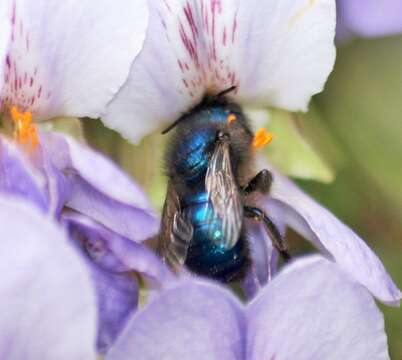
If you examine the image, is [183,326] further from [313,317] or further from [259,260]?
[259,260]

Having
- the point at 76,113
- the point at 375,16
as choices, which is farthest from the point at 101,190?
the point at 375,16

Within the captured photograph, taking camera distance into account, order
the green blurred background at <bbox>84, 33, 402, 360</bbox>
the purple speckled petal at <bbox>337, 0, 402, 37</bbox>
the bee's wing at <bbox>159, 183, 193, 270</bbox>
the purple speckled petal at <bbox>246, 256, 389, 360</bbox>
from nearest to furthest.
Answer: the purple speckled petal at <bbox>246, 256, 389, 360</bbox> < the bee's wing at <bbox>159, 183, 193, 270</bbox> < the purple speckled petal at <bbox>337, 0, 402, 37</bbox> < the green blurred background at <bbox>84, 33, 402, 360</bbox>

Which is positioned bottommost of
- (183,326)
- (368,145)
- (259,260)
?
(368,145)

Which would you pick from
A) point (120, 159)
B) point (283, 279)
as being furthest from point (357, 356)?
point (120, 159)

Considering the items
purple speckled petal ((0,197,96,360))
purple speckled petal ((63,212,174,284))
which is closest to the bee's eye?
purple speckled petal ((63,212,174,284))

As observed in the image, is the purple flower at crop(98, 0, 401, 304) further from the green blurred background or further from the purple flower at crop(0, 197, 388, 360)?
the green blurred background

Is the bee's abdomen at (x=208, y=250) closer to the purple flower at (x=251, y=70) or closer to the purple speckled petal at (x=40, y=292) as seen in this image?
the purple flower at (x=251, y=70)

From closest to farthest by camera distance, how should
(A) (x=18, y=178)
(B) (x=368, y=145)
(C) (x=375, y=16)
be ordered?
(A) (x=18, y=178), (C) (x=375, y=16), (B) (x=368, y=145)
